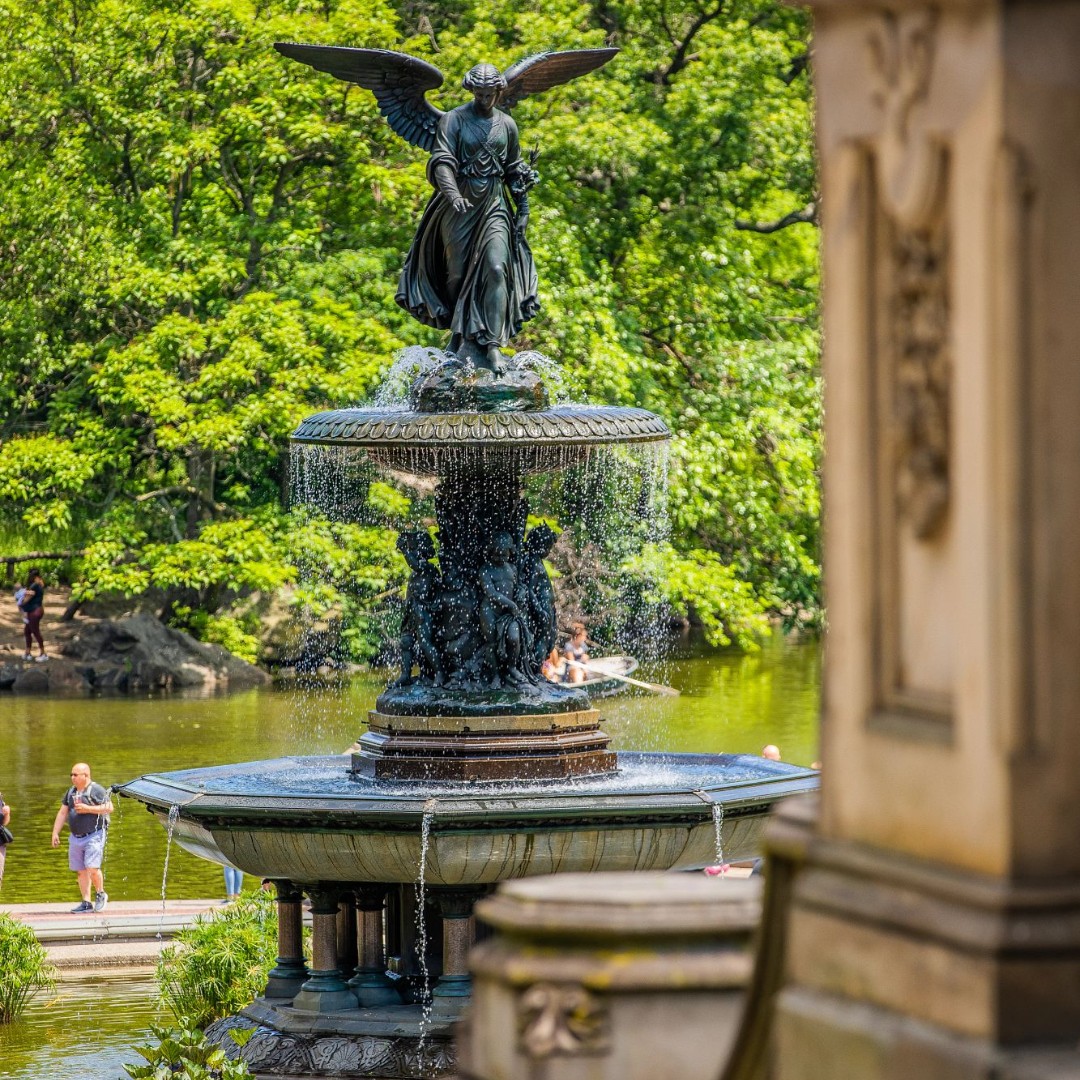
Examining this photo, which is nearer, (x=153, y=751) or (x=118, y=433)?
(x=153, y=751)

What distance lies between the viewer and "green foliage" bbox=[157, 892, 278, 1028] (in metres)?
13.9

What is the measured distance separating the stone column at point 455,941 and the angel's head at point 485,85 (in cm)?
433

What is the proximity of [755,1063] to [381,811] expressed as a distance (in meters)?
7.36

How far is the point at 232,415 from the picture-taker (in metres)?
31.9

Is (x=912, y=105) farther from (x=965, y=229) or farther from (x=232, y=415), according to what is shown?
(x=232, y=415)

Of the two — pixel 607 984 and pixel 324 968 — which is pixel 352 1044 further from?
pixel 607 984

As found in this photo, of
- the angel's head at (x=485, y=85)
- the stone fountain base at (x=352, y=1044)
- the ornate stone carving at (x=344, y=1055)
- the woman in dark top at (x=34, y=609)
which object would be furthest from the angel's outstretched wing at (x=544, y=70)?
the woman in dark top at (x=34, y=609)

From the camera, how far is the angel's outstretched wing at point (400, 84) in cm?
1455

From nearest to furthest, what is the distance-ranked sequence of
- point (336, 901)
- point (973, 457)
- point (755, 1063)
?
point (973, 457) → point (755, 1063) → point (336, 901)

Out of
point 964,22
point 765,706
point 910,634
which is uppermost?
point 964,22

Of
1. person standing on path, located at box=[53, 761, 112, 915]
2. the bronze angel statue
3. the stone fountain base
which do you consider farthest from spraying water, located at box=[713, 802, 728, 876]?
person standing on path, located at box=[53, 761, 112, 915]

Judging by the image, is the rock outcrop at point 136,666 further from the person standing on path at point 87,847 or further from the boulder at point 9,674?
the person standing on path at point 87,847

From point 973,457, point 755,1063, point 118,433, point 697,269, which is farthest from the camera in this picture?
point 118,433

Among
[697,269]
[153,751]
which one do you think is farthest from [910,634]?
[697,269]
